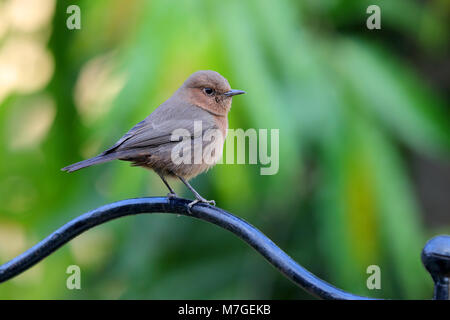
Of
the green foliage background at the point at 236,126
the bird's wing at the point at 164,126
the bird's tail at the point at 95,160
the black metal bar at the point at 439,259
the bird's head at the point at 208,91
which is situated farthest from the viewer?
the green foliage background at the point at 236,126

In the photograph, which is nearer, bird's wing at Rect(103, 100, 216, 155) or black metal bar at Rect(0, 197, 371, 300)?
black metal bar at Rect(0, 197, 371, 300)

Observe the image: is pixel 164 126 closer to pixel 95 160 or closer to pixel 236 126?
pixel 95 160

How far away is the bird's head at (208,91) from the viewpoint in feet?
8.96

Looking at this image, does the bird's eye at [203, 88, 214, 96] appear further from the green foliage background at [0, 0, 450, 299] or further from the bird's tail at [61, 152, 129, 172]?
the bird's tail at [61, 152, 129, 172]

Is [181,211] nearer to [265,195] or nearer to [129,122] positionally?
[129,122]

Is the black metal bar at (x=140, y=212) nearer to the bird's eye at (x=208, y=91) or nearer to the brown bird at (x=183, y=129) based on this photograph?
the brown bird at (x=183, y=129)

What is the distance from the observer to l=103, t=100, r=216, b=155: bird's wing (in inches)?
97.6

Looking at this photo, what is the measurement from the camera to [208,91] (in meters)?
2.79

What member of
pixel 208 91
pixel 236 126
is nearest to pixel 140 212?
pixel 208 91

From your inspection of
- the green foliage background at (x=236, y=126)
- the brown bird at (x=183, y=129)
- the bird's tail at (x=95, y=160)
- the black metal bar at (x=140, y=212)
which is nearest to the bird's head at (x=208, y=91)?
the brown bird at (x=183, y=129)

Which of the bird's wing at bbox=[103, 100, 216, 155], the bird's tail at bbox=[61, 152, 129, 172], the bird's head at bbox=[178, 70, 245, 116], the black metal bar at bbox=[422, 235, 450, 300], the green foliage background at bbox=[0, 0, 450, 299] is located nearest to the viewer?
the black metal bar at bbox=[422, 235, 450, 300]

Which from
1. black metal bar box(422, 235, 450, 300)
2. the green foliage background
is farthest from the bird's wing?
black metal bar box(422, 235, 450, 300)

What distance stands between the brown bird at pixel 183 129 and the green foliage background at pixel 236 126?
0.23 meters

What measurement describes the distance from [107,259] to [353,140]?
6.14 feet
